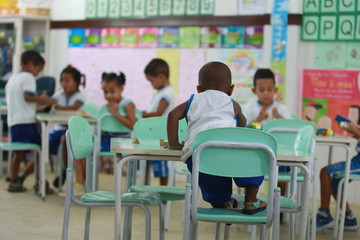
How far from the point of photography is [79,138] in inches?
143

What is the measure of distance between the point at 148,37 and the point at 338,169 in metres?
3.18

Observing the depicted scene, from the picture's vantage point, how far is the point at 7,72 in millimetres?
8734

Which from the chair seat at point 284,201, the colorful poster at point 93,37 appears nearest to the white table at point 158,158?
the chair seat at point 284,201

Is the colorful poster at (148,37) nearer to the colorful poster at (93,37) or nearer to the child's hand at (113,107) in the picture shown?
the colorful poster at (93,37)

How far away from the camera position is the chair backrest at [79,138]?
353 cm

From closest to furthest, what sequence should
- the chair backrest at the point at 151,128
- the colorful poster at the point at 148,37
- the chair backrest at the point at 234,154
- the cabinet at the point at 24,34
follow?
the chair backrest at the point at 234,154, the chair backrest at the point at 151,128, the colorful poster at the point at 148,37, the cabinet at the point at 24,34

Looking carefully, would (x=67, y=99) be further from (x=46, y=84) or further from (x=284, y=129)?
(x=284, y=129)

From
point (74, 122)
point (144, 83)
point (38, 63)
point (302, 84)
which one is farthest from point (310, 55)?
point (74, 122)

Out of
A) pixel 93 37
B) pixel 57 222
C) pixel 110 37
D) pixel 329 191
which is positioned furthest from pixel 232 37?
pixel 57 222

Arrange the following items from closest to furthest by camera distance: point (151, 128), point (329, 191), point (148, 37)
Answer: point (151, 128), point (329, 191), point (148, 37)

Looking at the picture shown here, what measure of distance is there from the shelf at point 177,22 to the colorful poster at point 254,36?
5cm

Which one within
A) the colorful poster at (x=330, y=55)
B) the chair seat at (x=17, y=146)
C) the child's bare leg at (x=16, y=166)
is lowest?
the child's bare leg at (x=16, y=166)

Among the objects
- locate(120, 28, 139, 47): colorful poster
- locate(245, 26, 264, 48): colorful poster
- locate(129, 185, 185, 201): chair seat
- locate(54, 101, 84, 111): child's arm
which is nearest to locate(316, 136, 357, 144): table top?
locate(129, 185, 185, 201): chair seat

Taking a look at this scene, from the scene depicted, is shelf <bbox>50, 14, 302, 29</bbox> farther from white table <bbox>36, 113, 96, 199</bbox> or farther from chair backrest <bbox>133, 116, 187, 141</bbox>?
chair backrest <bbox>133, 116, 187, 141</bbox>
